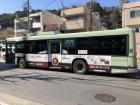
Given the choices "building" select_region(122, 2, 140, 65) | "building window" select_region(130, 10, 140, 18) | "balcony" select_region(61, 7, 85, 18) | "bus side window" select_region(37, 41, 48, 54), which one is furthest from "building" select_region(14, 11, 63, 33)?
"bus side window" select_region(37, 41, 48, 54)

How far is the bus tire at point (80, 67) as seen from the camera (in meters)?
18.4

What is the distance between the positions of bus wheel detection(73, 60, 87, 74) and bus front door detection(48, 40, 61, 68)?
1.37m

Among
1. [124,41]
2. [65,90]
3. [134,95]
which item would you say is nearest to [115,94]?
[134,95]

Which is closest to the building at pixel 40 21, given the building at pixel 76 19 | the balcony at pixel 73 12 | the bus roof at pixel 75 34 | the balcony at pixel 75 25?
the balcony at pixel 73 12

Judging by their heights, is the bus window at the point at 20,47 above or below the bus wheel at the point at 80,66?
above

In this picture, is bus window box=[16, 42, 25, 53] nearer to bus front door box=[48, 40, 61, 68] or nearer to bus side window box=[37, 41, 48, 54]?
bus side window box=[37, 41, 48, 54]

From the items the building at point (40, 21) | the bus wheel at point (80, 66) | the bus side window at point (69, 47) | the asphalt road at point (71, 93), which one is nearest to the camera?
the asphalt road at point (71, 93)

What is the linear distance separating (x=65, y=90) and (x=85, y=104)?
2660 millimetres

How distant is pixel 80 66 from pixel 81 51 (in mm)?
985

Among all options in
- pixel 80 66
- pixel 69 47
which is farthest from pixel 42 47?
pixel 80 66

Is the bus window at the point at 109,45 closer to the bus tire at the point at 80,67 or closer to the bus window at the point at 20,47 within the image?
the bus tire at the point at 80,67

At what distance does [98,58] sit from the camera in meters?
17.5

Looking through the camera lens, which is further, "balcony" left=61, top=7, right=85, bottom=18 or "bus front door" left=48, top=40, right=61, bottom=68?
"balcony" left=61, top=7, right=85, bottom=18

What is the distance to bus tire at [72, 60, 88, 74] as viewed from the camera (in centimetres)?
1839
